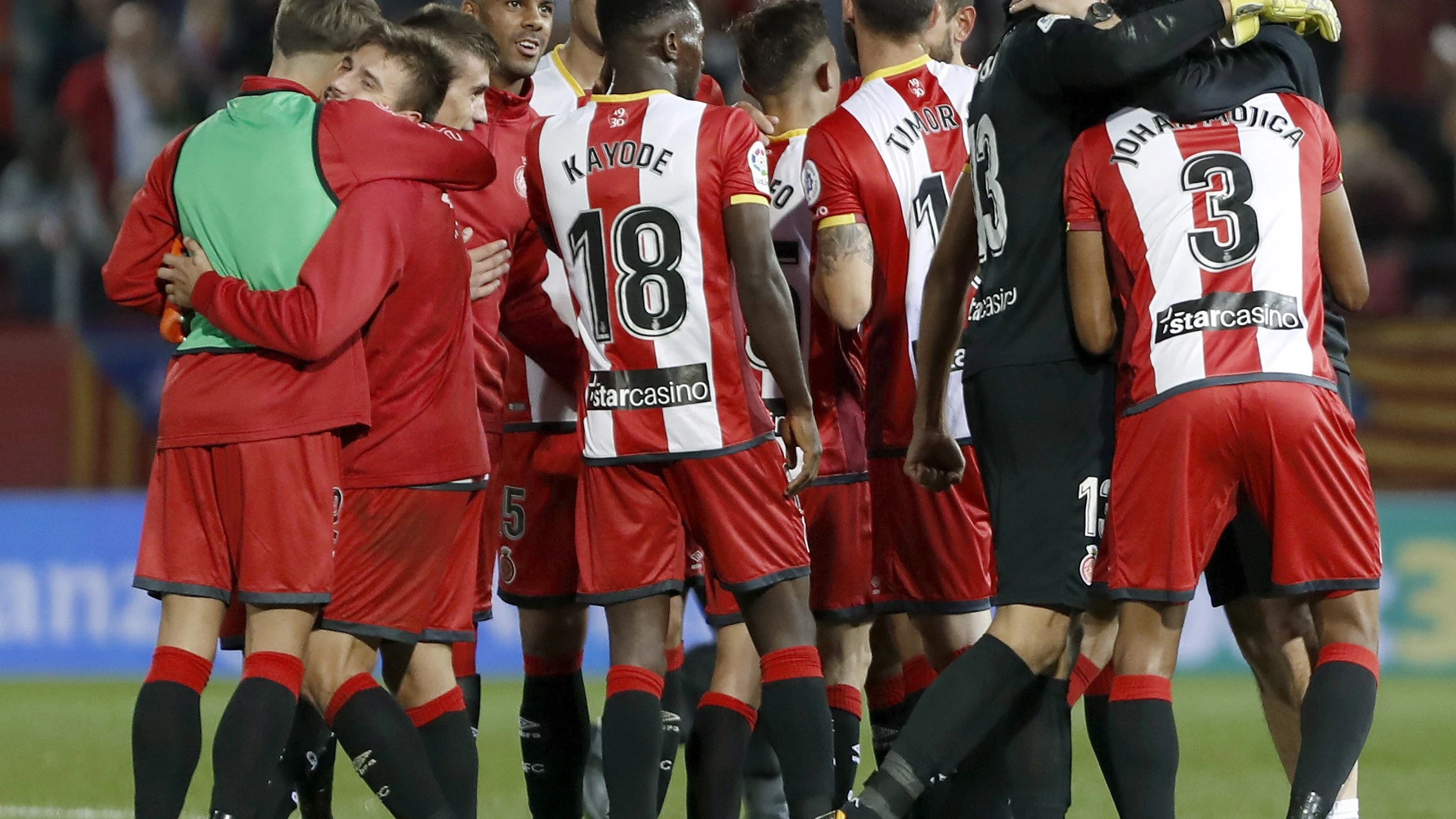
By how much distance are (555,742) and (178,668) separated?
148cm

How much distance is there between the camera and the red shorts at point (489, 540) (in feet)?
17.7

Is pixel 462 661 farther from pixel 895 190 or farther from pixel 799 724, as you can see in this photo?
pixel 895 190

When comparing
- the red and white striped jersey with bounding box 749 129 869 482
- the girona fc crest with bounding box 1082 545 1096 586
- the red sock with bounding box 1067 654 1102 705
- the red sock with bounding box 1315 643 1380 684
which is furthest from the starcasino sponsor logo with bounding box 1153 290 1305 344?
A: the red and white striped jersey with bounding box 749 129 869 482

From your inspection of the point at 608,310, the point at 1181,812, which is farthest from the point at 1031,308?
the point at 1181,812

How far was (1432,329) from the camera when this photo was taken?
11.3 metres

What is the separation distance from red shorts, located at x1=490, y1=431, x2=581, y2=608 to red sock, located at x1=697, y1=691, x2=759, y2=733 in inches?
23.8

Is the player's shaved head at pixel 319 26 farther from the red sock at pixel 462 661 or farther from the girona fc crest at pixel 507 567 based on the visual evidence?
the red sock at pixel 462 661

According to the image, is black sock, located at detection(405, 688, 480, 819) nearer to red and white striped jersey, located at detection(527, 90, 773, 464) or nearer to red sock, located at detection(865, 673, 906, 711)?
red and white striped jersey, located at detection(527, 90, 773, 464)

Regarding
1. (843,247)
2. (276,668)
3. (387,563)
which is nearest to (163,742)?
(276,668)

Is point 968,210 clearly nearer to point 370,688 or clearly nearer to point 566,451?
point 566,451

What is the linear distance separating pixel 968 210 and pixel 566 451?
4.93 ft

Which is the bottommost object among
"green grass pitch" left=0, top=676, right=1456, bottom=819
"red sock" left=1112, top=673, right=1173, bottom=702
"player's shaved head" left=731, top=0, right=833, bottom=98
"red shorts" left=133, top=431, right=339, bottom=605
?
"green grass pitch" left=0, top=676, right=1456, bottom=819

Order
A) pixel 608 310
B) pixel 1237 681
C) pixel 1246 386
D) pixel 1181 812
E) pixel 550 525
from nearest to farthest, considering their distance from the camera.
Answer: pixel 1246 386 → pixel 608 310 → pixel 550 525 → pixel 1181 812 → pixel 1237 681

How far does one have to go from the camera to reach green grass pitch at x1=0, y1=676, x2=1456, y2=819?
21.4 ft
